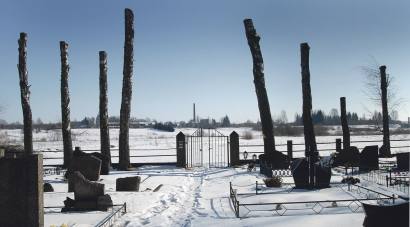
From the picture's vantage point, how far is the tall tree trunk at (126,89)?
23594mm

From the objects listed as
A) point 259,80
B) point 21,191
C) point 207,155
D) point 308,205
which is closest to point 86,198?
point 21,191

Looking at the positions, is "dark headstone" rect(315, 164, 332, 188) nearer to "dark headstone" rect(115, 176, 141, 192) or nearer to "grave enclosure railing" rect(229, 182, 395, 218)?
"grave enclosure railing" rect(229, 182, 395, 218)

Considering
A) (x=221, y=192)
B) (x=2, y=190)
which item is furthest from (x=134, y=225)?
(x=221, y=192)

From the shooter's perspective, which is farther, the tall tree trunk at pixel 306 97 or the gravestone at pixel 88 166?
the tall tree trunk at pixel 306 97

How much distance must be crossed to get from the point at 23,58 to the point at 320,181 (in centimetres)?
1621

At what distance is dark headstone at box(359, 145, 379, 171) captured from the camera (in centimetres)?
2025

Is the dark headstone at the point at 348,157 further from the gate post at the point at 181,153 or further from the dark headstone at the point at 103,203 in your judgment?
the dark headstone at the point at 103,203

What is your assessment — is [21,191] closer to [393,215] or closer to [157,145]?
[393,215]

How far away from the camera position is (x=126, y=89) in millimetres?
24016

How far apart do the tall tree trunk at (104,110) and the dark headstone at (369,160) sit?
42.2 feet

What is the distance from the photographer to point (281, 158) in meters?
21.5

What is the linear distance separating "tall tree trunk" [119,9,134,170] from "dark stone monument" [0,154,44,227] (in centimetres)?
1410

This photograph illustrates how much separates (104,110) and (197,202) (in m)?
12.6

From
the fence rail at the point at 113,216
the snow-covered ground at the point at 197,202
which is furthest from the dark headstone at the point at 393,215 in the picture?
the fence rail at the point at 113,216
